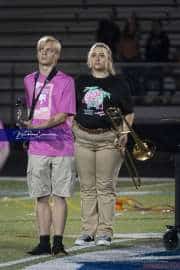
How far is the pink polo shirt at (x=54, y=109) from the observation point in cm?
1014

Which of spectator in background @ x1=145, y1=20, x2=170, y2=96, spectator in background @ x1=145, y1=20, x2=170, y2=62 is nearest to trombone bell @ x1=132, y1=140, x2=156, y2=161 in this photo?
spectator in background @ x1=145, y1=20, x2=170, y2=96

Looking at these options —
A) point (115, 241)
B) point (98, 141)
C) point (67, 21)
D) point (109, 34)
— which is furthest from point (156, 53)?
point (98, 141)

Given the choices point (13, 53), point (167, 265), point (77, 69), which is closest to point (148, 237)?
point (167, 265)

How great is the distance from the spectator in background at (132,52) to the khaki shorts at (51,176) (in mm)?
10208

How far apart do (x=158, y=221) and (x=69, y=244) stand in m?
2.09

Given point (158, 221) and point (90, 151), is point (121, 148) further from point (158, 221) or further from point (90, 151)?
point (158, 221)

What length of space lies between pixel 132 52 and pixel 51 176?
530 inches

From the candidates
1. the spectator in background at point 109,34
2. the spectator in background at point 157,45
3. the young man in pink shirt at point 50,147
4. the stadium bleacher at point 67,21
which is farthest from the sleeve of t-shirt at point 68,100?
the stadium bleacher at point 67,21

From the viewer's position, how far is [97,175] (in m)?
10.9

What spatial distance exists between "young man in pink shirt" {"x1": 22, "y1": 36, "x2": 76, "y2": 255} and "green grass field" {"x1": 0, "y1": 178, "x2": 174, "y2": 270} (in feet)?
1.22

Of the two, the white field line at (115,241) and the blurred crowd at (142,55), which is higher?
the blurred crowd at (142,55)

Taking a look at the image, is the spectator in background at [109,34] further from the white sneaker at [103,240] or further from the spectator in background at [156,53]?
the white sneaker at [103,240]

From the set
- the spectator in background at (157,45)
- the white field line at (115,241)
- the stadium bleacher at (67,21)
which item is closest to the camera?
the white field line at (115,241)

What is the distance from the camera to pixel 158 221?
12.7 meters
